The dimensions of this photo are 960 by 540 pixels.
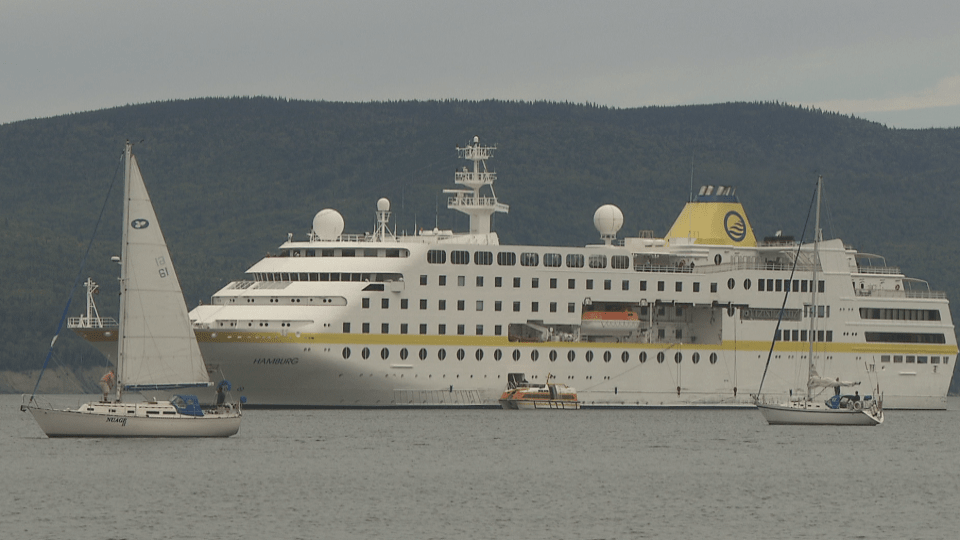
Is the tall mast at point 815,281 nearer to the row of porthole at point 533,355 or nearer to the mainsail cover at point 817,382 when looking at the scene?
the mainsail cover at point 817,382

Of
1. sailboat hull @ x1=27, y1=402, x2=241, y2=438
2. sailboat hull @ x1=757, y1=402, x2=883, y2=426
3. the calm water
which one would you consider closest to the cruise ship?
the calm water

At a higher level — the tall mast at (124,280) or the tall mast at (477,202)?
the tall mast at (477,202)

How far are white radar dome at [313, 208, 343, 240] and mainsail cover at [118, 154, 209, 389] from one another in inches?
804

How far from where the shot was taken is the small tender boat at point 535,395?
70250 millimetres

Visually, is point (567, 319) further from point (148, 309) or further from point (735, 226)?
point (148, 309)

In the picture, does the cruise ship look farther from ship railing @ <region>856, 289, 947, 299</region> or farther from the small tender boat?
the small tender boat

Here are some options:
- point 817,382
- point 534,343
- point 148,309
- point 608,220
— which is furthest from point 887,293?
point 148,309

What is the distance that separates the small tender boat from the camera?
70.2 meters

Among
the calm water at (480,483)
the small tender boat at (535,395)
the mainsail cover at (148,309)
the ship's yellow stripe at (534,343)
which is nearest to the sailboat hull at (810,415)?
the calm water at (480,483)

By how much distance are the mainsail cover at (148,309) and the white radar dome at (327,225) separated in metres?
20.4

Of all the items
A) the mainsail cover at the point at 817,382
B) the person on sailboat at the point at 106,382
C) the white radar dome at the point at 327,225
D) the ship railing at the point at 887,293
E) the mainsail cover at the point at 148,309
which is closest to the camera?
the mainsail cover at the point at 148,309

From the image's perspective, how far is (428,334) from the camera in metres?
69.2

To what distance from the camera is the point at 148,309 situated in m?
50.4

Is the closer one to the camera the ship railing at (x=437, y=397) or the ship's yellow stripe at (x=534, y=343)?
the ship's yellow stripe at (x=534, y=343)
